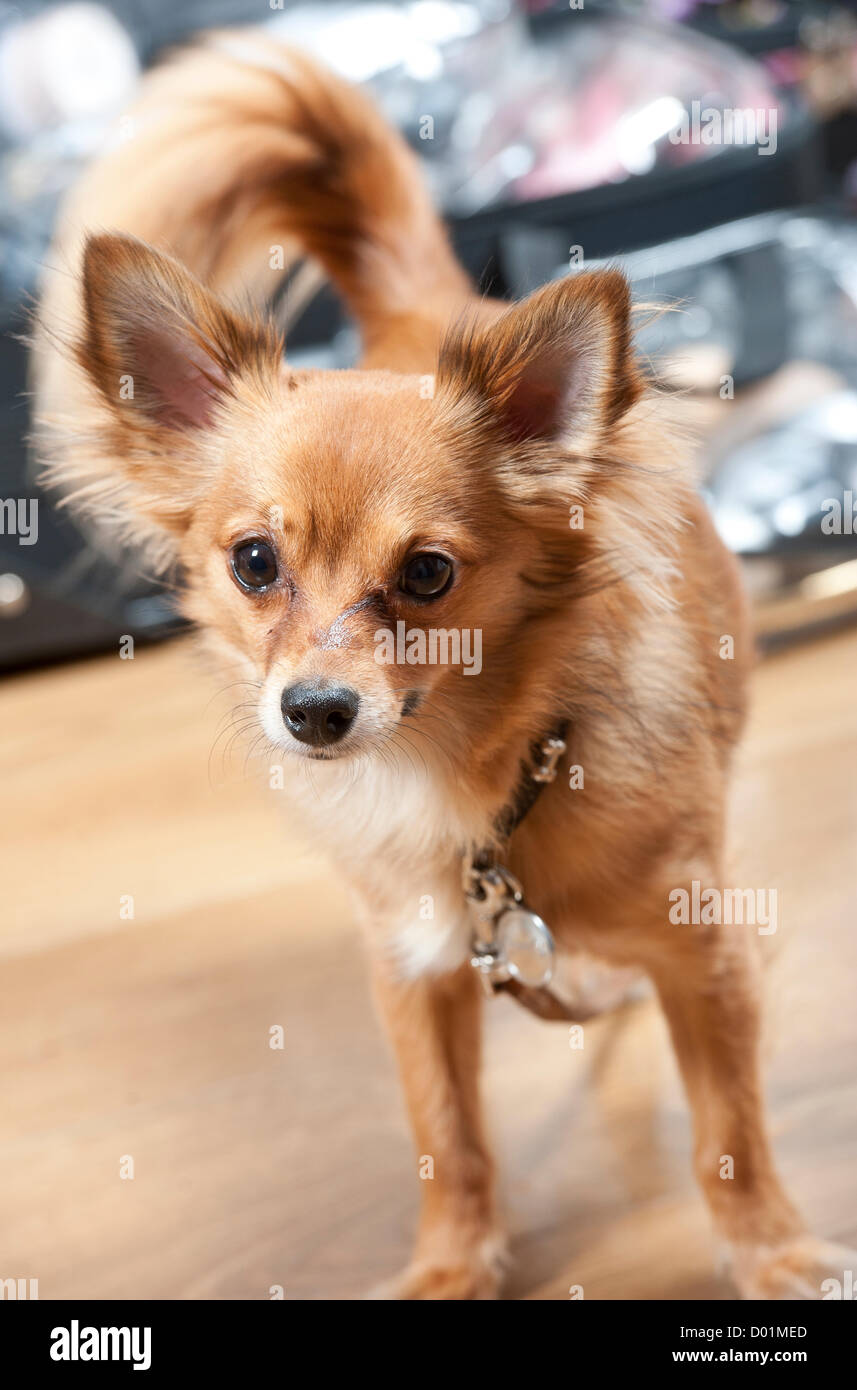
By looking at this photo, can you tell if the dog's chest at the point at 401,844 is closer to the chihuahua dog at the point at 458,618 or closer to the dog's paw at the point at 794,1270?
the chihuahua dog at the point at 458,618

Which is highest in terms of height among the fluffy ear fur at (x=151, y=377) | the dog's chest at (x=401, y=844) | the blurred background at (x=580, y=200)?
the blurred background at (x=580, y=200)

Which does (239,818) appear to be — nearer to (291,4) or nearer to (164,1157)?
(164,1157)

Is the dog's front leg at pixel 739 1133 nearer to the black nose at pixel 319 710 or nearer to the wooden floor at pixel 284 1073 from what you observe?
the wooden floor at pixel 284 1073

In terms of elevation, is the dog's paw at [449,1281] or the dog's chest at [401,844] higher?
the dog's chest at [401,844]

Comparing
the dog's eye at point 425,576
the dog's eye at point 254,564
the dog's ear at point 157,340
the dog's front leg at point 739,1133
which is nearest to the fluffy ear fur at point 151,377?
the dog's ear at point 157,340

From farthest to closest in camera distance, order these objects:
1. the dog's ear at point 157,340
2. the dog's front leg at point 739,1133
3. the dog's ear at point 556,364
Answer: the dog's front leg at point 739,1133
the dog's ear at point 157,340
the dog's ear at point 556,364

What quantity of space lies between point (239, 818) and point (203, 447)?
120cm

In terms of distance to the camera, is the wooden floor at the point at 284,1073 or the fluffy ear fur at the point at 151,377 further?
the wooden floor at the point at 284,1073

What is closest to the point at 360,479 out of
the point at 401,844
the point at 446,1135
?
the point at 401,844

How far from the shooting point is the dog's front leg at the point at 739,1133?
133 cm

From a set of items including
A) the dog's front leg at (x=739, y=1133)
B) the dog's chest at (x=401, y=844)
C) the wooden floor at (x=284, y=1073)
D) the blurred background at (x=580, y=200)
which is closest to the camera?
the dog's chest at (x=401, y=844)

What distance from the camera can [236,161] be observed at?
1.62 meters

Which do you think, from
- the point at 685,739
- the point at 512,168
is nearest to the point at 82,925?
the point at 685,739

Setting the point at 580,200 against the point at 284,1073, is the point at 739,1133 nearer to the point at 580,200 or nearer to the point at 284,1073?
the point at 284,1073
